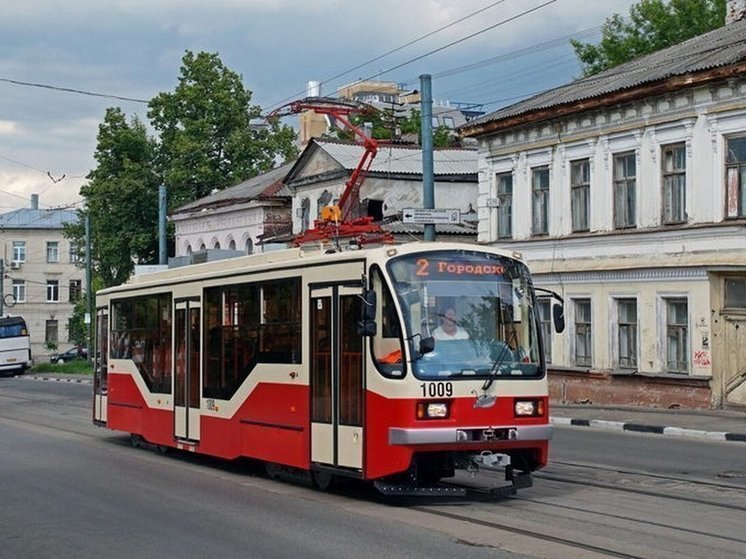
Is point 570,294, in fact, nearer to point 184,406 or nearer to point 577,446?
point 577,446

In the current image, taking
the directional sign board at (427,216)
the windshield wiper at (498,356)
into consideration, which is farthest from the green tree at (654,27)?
the windshield wiper at (498,356)

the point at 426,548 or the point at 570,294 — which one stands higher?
the point at 570,294

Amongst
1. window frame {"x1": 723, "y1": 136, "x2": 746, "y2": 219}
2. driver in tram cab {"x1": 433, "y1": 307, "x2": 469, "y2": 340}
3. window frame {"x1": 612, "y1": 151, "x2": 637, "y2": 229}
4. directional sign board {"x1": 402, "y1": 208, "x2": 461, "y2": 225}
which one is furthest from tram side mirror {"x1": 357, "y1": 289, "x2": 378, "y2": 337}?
window frame {"x1": 612, "y1": 151, "x2": 637, "y2": 229}

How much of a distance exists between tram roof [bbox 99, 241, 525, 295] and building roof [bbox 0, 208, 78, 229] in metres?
80.7

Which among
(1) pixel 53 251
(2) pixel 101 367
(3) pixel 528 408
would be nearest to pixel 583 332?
(2) pixel 101 367

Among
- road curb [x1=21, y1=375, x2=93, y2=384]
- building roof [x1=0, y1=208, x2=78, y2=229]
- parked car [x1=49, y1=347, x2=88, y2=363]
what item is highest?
building roof [x1=0, y1=208, x2=78, y2=229]

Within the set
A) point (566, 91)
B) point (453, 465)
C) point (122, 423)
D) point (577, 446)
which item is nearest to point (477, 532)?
point (453, 465)

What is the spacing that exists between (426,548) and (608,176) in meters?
22.1

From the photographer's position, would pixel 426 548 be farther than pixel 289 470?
No

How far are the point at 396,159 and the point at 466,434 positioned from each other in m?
37.2

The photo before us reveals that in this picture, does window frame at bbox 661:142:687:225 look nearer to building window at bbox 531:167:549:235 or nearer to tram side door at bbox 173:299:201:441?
building window at bbox 531:167:549:235

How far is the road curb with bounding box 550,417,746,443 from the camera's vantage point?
2184 cm

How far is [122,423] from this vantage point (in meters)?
21.0

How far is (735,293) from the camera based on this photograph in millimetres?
27594
